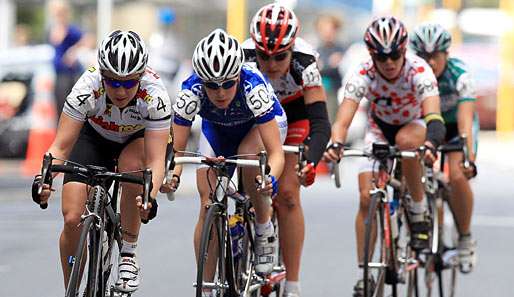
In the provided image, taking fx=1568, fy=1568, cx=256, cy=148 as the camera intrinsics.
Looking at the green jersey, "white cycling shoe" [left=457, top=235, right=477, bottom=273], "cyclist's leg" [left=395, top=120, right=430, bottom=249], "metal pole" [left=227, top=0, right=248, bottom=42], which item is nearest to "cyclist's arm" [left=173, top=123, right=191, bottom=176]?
"cyclist's leg" [left=395, top=120, right=430, bottom=249]

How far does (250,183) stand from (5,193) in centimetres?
1022

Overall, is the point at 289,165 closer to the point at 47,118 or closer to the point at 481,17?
the point at 47,118

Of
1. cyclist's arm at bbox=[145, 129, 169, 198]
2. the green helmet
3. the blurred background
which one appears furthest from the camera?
the blurred background

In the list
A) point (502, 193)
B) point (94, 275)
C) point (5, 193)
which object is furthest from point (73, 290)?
point (502, 193)

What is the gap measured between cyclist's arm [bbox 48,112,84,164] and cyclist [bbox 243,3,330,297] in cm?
175

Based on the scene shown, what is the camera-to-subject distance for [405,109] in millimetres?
10617

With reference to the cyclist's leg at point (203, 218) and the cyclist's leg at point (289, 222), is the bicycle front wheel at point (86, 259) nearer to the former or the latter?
the cyclist's leg at point (203, 218)

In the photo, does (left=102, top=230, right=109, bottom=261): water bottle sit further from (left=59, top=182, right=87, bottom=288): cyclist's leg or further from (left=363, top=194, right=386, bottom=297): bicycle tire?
(left=363, top=194, right=386, bottom=297): bicycle tire

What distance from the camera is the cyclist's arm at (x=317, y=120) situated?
992 cm

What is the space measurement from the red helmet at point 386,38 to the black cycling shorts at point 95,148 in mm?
2094

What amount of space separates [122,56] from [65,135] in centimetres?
58

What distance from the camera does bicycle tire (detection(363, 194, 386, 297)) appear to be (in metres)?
9.36

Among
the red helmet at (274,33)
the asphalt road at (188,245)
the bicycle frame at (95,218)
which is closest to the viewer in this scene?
the bicycle frame at (95,218)

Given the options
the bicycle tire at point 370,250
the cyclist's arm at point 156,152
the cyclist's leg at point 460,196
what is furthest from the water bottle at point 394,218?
the cyclist's arm at point 156,152
